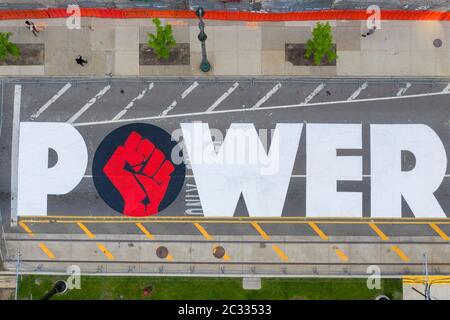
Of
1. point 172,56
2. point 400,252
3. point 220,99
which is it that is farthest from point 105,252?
point 400,252

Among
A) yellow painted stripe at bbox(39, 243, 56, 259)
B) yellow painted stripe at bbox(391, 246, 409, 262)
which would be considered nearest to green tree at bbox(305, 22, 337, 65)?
yellow painted stripe at bbox(391, 246, 409, 262)

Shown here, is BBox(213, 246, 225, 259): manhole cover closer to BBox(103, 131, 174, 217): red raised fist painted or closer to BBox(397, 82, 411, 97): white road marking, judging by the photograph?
BBox(103, 131, 174, 217): red raised fist painted


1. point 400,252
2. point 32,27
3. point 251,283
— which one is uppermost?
point 32,27

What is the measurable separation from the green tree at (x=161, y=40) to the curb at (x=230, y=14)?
1.57 metres

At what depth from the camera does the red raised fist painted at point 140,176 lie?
1068 inches

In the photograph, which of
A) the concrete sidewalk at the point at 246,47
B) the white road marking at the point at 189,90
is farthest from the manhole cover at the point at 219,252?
the concrete sidewalk at the point at 246,47

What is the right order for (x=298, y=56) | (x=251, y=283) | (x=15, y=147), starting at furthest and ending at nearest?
(x=298, y=56) → (x=15, y=147) → (x=251, y=283)

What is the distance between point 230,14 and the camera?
89.8 feet

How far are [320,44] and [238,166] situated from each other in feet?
25.8

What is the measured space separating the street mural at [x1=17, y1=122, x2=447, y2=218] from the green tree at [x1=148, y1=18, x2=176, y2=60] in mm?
4091

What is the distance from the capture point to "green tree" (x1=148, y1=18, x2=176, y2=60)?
26.0m

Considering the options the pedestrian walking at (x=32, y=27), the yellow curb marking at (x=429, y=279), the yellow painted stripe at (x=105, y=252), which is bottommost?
the yellow curb marking at (x=429, y=279)

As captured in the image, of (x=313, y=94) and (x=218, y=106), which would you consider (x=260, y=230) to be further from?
(x=313, y=94)

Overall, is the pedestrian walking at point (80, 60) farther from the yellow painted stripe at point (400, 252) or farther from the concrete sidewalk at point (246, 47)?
the yellow painted stripe at point (400, 252)
